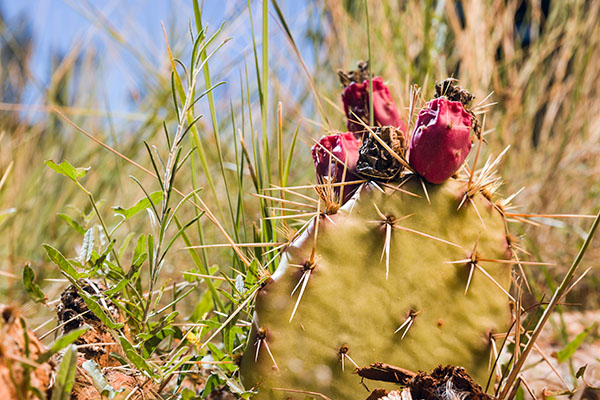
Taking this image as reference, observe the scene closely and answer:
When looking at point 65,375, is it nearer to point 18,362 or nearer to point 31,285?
point 18,362

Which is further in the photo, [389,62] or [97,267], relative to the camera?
[389,62]

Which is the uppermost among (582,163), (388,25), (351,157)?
(388,25)

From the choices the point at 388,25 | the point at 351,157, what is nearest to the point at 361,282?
the point at 351,157

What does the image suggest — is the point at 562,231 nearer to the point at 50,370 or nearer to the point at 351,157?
the point at 351,157

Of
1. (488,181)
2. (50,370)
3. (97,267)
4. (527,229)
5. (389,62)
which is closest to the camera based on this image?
(50,370)

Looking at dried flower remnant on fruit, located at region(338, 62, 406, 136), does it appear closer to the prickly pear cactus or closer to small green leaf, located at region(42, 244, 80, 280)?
the prickly pear cactus

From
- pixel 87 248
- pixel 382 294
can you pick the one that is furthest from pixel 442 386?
pixel 87 248
